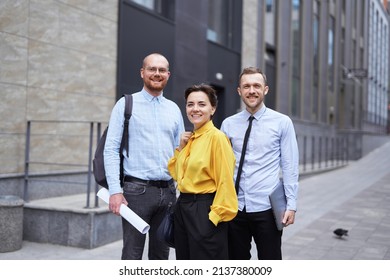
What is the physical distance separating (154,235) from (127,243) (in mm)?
218

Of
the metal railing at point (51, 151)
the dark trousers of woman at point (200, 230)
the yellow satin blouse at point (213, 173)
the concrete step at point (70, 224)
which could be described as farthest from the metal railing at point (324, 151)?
the yellow satin blouse at point (213, 173)

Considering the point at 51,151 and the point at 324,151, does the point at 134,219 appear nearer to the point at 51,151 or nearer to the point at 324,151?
the point at 51,151

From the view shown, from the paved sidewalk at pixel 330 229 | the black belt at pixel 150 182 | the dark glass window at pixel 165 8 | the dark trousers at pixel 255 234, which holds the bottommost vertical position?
the paved sidewalk at pixel 330 229

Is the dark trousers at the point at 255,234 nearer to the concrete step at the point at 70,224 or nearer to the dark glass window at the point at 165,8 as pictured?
the concrete step at the point at 70,224

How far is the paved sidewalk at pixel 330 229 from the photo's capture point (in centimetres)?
595

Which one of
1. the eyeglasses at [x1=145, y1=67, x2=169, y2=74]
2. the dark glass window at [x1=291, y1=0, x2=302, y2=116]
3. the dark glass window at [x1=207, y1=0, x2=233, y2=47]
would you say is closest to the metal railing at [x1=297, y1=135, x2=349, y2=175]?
the dark glass window at [x1=291, y1=0, x2=302, y2=116]

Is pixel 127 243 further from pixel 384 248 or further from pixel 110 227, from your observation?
pixel 384 248

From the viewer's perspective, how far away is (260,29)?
17031 mm

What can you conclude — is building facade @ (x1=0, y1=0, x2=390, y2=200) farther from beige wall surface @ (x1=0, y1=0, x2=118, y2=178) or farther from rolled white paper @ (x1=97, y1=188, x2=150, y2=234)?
rolled white paper @ (x1=97, y1=188, x2=150, y2=234)

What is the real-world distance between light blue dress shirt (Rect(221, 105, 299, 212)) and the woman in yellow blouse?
31cm

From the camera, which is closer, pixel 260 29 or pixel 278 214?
pixel 278 214

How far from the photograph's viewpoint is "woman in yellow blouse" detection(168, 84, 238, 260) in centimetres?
295

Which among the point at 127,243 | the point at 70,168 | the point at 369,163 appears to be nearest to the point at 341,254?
the point at 127,243

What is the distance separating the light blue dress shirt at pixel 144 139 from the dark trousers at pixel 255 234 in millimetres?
675
